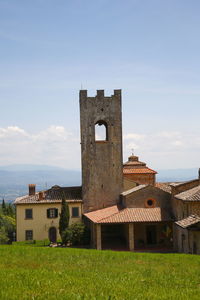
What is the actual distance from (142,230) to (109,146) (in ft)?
32.4

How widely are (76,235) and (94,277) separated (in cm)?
2492

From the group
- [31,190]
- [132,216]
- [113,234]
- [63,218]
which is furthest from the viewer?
[31,190]

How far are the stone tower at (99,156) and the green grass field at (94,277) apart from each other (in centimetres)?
2094

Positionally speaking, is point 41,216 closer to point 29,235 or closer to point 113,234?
point 29,235

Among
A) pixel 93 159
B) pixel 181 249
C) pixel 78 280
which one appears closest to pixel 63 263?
pixel 78 280

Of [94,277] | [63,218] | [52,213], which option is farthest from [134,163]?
[94,277]

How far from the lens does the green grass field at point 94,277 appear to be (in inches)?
385

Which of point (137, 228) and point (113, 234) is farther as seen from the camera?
point (113, 234)

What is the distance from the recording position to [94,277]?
41.5 ft

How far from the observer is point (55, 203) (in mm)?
42219

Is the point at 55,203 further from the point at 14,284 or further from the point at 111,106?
the point at 14,284

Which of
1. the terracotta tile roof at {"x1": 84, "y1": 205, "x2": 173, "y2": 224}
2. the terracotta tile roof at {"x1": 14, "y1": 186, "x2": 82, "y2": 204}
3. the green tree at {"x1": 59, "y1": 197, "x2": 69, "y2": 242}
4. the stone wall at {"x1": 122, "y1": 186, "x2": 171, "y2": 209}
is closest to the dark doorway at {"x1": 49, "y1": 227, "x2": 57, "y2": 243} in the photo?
the green tree at {"x1": 59, "y1": 197, "x2": 69, "y2": 242}

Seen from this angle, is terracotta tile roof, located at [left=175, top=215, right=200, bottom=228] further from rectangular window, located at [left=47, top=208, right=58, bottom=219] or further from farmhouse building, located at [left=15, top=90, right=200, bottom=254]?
rectangular window, located at [left=47, top=208, right=58, bottom=219]

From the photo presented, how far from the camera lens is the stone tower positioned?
133ft
